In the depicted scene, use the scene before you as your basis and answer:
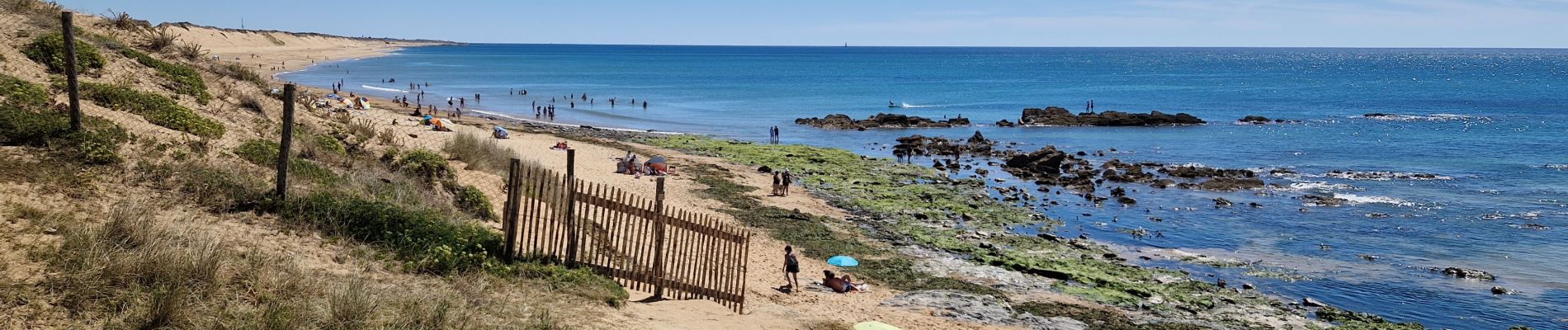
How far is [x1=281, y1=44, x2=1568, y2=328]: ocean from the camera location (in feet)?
66.2

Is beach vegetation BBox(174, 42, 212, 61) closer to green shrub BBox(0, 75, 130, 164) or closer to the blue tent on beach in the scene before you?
green shrub BBox(0, 75, 130, 164)

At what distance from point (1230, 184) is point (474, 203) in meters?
26.5

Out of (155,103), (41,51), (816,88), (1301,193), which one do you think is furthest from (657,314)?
(816,88)

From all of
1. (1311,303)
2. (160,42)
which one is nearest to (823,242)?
(1311,303)

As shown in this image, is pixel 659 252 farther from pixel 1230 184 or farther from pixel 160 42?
pixel 1230 184

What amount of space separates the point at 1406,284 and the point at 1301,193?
13000mm

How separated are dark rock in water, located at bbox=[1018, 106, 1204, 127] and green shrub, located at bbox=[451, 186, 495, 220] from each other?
1845 inches

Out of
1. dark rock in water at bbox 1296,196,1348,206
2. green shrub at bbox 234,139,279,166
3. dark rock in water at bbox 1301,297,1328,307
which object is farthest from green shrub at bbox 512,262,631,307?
dark rock in water at bbox 1296,196,1348,206

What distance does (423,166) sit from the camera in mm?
15070

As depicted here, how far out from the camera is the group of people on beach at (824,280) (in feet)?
50.0

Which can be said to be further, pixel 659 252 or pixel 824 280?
pixel 824 280

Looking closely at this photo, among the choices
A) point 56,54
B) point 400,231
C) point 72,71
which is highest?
point 56,54

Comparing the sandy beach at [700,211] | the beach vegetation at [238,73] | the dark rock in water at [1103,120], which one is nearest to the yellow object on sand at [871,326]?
the sandy beach at [700,211]

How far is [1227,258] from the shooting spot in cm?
2130
